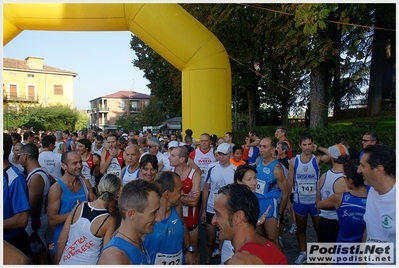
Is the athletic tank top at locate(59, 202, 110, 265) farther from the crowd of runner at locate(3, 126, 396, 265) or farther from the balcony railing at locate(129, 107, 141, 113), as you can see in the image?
the balcony railing at locate(129, 107, 141, 113)

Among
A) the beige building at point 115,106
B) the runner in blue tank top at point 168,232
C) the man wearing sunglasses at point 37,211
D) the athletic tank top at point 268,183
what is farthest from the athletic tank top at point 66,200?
the beige building at point 115,106

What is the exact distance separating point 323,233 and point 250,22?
1183 cm

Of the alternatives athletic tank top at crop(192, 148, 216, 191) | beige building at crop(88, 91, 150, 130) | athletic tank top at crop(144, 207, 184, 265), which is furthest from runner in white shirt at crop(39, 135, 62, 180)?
beige building at crop(88, 91, 150, 130)

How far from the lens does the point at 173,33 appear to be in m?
8.70

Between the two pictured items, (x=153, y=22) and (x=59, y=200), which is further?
(x=153, y=22)

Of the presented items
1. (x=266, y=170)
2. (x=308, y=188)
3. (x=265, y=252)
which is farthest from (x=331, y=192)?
(x=265, y=252)

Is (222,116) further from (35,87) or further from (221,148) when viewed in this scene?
(35,87)

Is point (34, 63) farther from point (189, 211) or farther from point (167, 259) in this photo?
point (167, 259)

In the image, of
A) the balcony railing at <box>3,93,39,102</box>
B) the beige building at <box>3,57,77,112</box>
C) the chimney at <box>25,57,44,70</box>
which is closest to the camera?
the balcony railing at <box>3,93,39,102</box>

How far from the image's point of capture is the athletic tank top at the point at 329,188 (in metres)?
3.86

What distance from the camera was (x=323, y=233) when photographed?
394cm

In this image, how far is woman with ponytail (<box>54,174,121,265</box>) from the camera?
8.64 feet

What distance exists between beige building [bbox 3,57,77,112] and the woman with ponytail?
43.5 m

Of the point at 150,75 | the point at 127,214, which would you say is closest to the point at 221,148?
the point at 127,214
